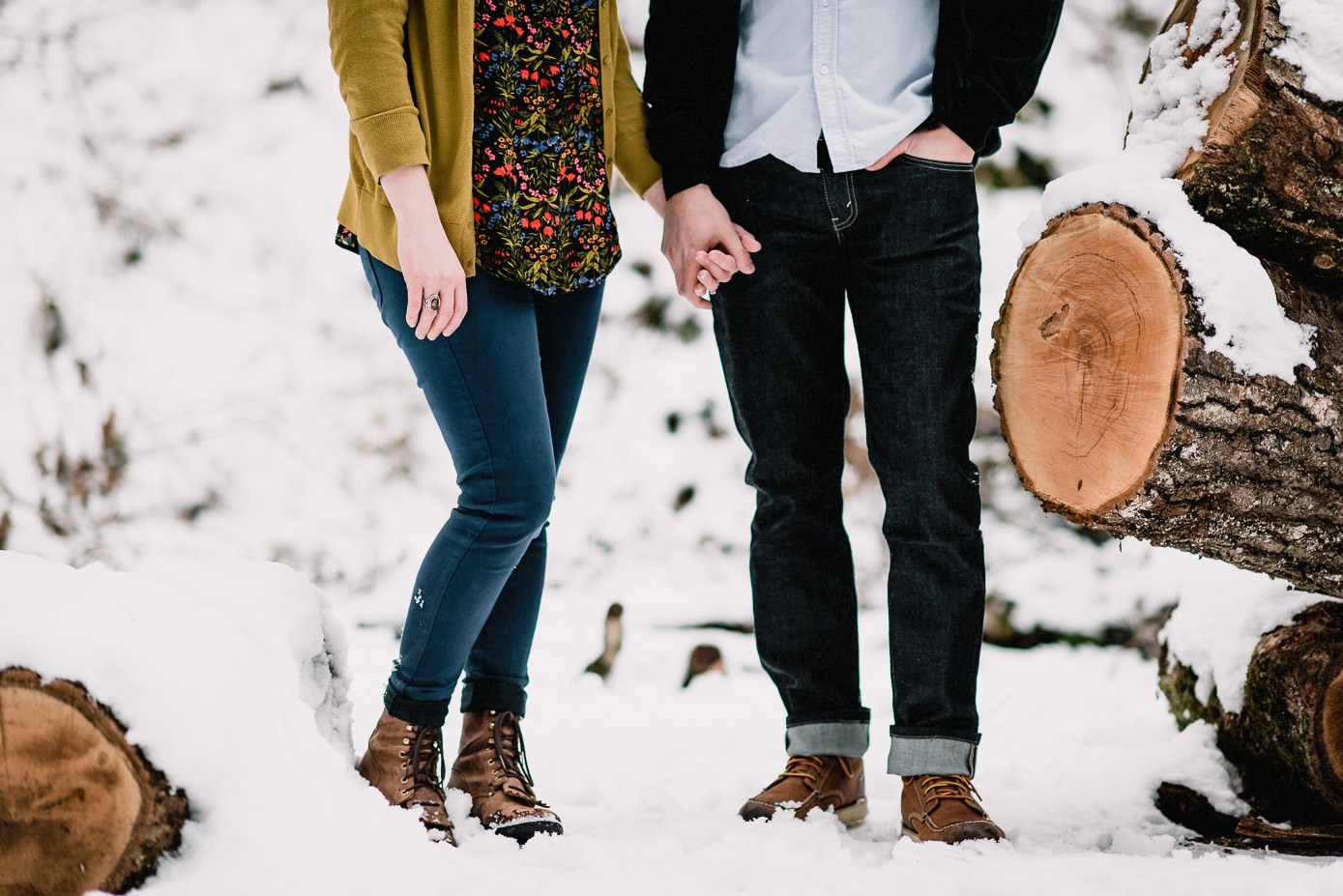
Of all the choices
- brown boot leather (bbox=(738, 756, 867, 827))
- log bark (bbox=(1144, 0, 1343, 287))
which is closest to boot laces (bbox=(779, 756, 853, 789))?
brown boot leather (bbox=(738, 756, 867, 827))

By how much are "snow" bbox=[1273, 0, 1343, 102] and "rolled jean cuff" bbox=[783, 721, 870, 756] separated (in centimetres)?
120

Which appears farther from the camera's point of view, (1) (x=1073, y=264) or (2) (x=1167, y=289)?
(1) (x=1073, y=264)

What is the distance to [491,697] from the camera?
171 cm

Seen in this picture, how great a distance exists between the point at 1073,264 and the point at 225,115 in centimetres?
327

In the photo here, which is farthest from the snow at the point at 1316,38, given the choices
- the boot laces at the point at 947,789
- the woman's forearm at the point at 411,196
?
the woman's forearm at the point at 411,196

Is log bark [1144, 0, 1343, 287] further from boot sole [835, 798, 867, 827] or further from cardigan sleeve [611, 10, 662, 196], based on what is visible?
boot sole [835, 798, 867, 827]

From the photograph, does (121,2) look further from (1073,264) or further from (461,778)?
(1073,264)

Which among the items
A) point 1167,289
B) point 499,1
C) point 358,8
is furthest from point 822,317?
point 358,8

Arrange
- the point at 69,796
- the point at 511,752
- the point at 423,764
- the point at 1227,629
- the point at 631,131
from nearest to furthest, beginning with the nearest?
the point at 69,796 → the point at 423,764 → the point at 511,752 → the point at 631,131 → the point at 1227,629

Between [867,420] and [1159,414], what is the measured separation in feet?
1.57

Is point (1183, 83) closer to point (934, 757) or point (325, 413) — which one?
point (934, 757)

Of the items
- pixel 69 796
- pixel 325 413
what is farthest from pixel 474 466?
pixel 325 413

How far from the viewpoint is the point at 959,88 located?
1.60m

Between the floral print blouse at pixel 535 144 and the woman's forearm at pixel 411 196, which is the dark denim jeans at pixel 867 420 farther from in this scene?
the woman's forearm at pixel 411 196
